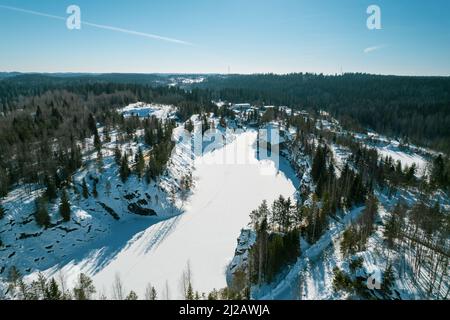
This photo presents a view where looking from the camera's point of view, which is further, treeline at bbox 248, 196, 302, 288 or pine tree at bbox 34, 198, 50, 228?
pine tree at bbox 34, 198, 50, 228

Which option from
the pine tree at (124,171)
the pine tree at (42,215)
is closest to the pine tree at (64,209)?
the pine tree at (42,215)

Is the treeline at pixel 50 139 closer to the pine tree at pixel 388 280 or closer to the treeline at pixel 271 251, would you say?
the treeline at pixel 271 251

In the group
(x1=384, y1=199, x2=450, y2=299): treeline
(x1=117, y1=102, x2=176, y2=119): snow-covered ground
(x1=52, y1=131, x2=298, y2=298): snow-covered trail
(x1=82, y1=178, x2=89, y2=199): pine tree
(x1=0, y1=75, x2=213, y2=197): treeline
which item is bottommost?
(x1=52, y1=131, x2=298, y2=298): snow-covered trail

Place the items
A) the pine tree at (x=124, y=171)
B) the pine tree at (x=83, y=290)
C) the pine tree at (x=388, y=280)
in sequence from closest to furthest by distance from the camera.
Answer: the pine tree at (x=388, y=280)
the pine tree at (x=83, y=290)
the pine tree at (x=124, y=171)

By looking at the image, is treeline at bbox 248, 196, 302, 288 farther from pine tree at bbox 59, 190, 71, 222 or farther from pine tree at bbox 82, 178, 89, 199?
pine tree at bbox 82, 178, 89, 199

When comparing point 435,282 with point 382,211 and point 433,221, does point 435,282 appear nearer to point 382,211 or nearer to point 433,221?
point 433,221

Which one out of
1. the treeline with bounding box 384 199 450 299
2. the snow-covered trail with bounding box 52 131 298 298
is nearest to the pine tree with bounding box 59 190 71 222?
the snow-covered trail with bounding box 52 131 298 298

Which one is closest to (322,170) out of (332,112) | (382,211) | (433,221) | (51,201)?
(382,211)

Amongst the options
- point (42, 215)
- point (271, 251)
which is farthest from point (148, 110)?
point (271, 251)

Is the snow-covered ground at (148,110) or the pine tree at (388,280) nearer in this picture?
the pine tree at (388,280)
